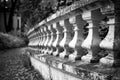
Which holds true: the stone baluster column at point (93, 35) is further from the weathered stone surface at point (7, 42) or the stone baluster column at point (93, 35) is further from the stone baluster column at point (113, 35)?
the weathered stone surface at point (7, 42)

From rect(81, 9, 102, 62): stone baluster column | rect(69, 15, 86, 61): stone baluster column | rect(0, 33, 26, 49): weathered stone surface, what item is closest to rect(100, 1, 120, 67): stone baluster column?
rect(81, 9, 102, 62): stone baluster column

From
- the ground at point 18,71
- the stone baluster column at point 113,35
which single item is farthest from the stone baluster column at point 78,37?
the ground at point 18,71

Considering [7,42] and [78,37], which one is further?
[7,42]

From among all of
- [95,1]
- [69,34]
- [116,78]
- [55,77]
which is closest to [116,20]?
[95,1]

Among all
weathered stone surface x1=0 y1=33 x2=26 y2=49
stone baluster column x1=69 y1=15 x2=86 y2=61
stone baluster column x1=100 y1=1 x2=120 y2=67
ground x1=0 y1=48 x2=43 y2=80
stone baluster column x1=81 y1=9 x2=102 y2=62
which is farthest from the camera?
weathered stone surface x1=0 y1=33 x2=26 y2=49

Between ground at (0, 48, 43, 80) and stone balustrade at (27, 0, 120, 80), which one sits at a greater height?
stone balustrade at (27, 0, 120, 80)

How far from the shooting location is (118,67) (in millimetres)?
1499

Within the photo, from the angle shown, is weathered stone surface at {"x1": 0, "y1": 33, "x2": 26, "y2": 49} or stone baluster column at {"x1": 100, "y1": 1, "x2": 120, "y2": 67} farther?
→ weathered stone surface at {"x1": 0, "y1": 33, "x2": 26, "y2": 49}

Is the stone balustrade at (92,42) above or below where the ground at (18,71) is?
above

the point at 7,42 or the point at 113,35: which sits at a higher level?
the point at 113,35

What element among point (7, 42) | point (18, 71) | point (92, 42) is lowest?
point (18, 71)

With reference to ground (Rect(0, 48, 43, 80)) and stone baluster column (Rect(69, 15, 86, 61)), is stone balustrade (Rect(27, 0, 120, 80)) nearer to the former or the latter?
stone baluster column (Rect(69, 15, 86, 61))

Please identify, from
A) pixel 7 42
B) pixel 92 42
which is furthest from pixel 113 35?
pixel 7 42

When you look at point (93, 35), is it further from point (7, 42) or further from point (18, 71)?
point (7, 42)
